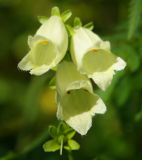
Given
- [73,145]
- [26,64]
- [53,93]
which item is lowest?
[53,93]

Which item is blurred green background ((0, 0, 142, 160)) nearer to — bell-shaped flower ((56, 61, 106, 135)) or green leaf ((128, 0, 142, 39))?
green leaf ((128, 0, 142, 39))

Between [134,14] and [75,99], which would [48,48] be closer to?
[75,99]

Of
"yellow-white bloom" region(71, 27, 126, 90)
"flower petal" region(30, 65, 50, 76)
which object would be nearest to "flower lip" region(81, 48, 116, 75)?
"yellow-white bloom" region(71, 27, 126, 90)

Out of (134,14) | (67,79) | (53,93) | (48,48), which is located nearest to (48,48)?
(48,48)

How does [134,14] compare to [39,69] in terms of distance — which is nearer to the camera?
[39,69]

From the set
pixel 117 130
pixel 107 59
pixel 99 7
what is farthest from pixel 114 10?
pixel 107 59

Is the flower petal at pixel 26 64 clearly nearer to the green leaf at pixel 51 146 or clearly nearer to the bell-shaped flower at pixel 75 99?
the bell-shaped flower at pixel 75 99

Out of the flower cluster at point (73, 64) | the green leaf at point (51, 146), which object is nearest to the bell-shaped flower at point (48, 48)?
the flower cluster at point (73, 64)
